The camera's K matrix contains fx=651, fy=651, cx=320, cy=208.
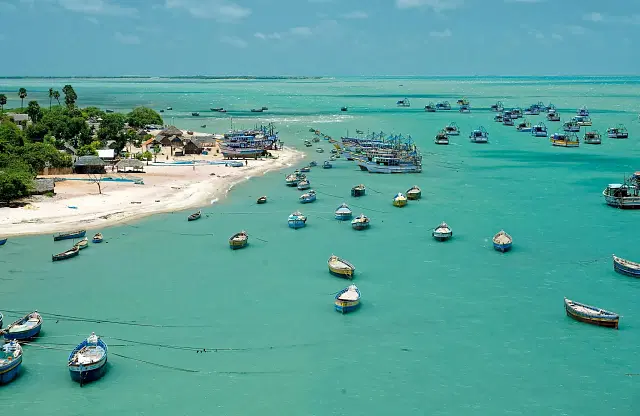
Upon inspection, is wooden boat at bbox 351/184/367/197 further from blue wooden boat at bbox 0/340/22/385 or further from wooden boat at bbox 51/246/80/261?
blue wooden boat at bbox 0/340/22/385

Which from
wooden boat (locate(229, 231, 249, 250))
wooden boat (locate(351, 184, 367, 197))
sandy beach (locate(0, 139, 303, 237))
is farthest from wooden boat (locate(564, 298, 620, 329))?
sandy beach (locate(0, 139, 303, 237))

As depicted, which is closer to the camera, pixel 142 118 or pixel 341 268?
pixel 341 268

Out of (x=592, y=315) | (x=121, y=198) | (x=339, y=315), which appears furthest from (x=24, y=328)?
(x=592, y=315)

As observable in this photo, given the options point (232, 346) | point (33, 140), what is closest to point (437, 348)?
point (232, 346)

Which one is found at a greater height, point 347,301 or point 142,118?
point 142,118

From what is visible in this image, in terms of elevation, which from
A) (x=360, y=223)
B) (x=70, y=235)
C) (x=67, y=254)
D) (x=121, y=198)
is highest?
(x=360, y=223)

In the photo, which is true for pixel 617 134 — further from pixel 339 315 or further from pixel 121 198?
pixel 339 315

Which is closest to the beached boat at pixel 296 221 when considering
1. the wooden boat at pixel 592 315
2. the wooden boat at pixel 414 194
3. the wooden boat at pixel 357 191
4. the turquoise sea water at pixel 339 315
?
the turquoise sea water at pixel 339 315
